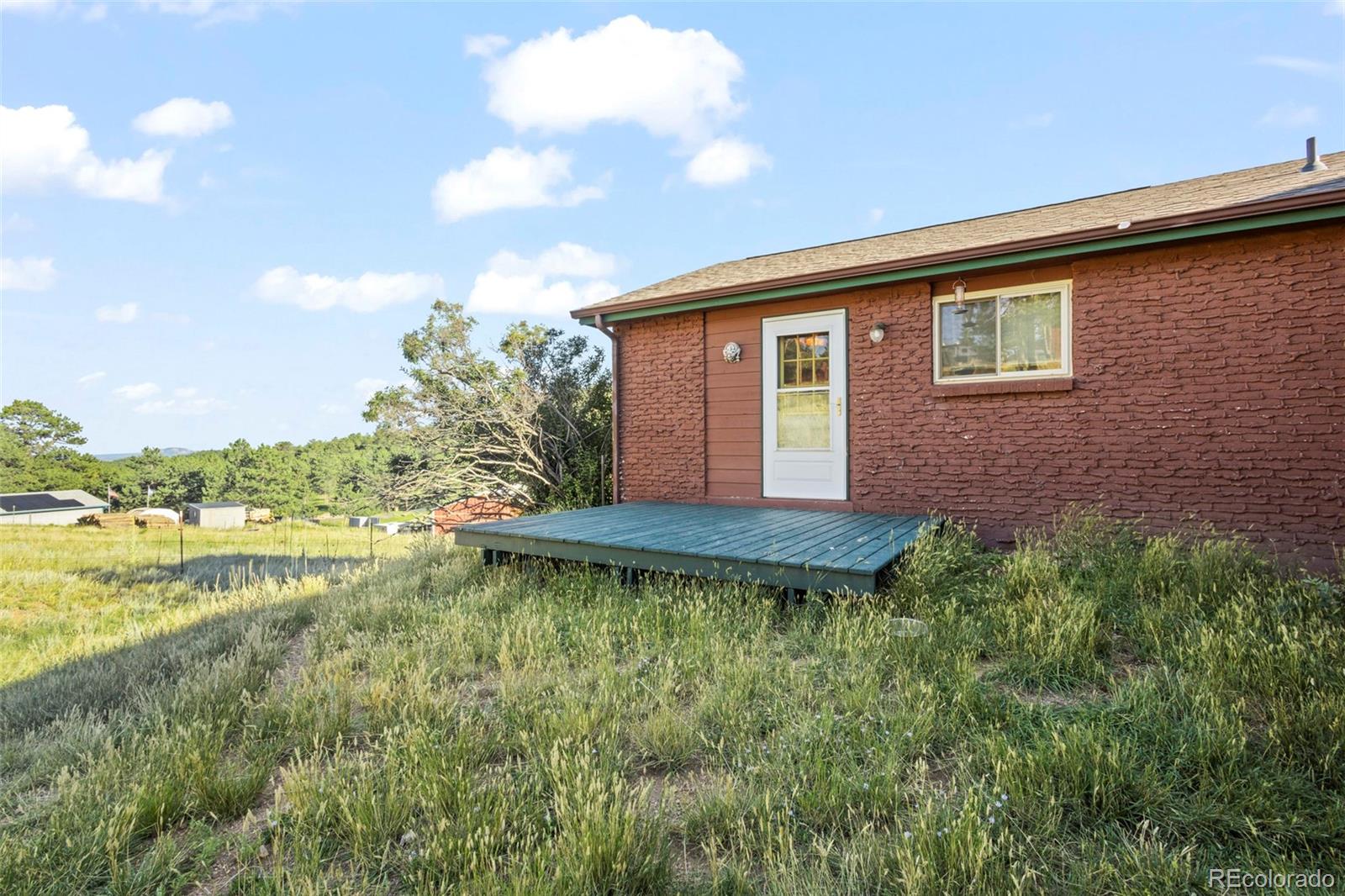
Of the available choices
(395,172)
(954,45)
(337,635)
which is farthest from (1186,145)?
(395,172)

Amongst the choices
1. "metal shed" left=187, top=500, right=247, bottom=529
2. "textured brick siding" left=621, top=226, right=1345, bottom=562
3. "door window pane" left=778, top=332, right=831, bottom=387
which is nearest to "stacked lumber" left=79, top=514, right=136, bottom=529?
"metal shed" left=187, top=500, right=247, bottom=529

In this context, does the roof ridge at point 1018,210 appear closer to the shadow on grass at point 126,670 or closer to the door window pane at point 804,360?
the door window pane at point 804,360

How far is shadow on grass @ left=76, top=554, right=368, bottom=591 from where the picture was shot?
29.3ft

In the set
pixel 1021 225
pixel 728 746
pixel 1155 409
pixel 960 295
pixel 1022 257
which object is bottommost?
pixel 728 746

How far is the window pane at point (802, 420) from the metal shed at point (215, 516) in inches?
685

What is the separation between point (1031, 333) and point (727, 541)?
374 centimetres

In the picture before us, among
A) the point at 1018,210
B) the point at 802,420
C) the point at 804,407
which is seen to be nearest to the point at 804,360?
the point at 804,407

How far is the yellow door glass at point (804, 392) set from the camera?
7.01 m

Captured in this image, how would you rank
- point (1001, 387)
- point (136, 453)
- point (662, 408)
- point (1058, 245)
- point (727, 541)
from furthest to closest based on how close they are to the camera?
point (136, 453), point (662, 408), point (1001, 387), point (1058, 245), point (727, 541)

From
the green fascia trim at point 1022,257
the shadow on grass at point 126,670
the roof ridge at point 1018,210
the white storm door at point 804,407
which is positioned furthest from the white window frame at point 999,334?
the shadow on grass at point 126,670

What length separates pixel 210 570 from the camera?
400 inches

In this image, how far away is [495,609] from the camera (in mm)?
4711

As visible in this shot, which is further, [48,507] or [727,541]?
[48,507]

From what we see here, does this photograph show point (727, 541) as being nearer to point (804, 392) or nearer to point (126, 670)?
point (804, 392)
